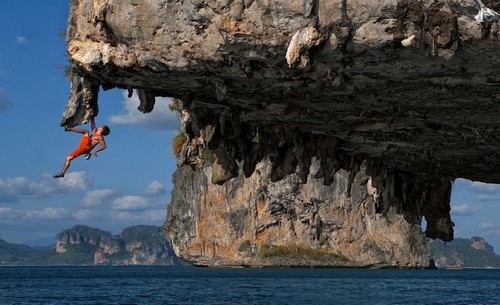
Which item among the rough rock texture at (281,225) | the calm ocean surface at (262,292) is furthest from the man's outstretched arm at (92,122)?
the rough rock texture at (281,225)

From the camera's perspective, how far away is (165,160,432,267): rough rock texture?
15850 cm

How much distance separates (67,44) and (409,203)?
1406cm

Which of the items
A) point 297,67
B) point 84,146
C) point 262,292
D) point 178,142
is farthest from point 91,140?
point 262,292

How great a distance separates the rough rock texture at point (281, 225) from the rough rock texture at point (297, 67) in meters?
A: 138

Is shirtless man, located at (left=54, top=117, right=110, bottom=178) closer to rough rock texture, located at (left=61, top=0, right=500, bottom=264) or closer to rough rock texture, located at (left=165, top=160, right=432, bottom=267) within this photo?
rough rock texture, located at (left=61, top=0, right=500, bottom=264)

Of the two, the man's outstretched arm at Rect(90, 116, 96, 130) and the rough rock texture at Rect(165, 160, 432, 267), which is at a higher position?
the rough rock texture at Rect(165, 160, 432, 267)

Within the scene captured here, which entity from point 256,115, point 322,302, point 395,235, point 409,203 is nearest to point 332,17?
point 256,115

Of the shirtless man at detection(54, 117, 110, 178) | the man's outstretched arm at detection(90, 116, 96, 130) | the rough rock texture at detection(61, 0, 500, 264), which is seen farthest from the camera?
the shirtless man at detection(54, 117, 110, 178)

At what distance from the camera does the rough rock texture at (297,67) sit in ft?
29.9

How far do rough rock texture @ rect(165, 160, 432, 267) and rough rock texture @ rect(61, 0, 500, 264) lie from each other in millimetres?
137573

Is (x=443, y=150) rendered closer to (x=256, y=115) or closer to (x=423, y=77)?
(x=256, y=115)

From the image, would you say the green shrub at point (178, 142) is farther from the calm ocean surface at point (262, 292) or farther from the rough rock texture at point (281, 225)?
the rough rock texture at point (281, 225)

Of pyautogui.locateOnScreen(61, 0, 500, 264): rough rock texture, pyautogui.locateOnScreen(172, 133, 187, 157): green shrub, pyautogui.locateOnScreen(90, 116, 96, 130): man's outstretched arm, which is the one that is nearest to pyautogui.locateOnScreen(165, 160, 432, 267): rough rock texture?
pyautogui.locateOnScreen(172, 133, 187, 157): green shrub

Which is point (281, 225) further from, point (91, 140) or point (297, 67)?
point (297, 67)
